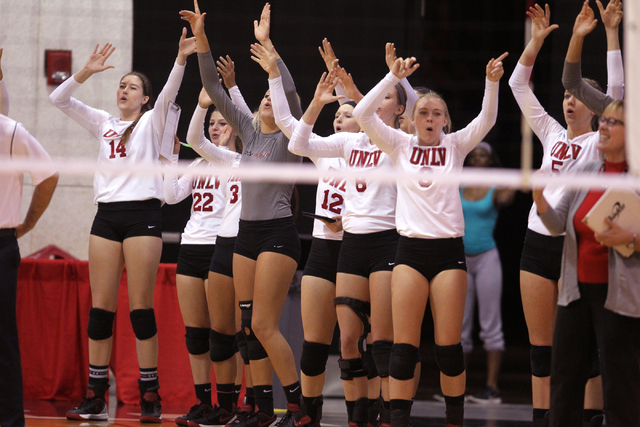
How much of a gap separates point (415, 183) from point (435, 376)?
4.24 metres

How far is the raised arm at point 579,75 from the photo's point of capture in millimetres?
Result: 3658

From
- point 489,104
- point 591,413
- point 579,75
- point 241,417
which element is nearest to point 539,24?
point 579,75

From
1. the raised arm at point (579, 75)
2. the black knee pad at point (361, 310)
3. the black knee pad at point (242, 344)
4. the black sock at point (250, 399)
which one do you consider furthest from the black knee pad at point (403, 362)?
the raised arm at point (579, 75)

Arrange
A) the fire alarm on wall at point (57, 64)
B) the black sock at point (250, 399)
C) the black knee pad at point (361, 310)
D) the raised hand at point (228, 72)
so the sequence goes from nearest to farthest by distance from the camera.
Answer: the black knee pad at point (361, 310) < the black sock at point (250, 399) < the raised hand at point (228, 72) < the fire alarm on wall at point (57, 64)

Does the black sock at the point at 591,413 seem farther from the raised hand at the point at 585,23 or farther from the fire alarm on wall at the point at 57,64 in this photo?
the fire alarm on wall at the point at 57,64

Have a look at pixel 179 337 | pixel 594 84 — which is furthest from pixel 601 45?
pixel 179 337

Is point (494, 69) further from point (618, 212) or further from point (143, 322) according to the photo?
point (143, 322)

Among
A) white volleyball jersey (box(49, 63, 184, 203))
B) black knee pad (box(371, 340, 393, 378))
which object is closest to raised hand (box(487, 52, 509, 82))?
black knee pad (box(371, 340, 393, 378))

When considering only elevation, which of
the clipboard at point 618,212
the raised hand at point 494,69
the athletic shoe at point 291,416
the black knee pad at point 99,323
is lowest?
the athletic shoe at point 291,416

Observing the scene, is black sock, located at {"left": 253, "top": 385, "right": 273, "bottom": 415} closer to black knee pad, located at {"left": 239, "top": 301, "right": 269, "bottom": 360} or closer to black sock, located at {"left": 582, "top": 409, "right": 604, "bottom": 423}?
black knee pad, located at {"left": 239, "top": 301, "right": 269, "bottom": 360}

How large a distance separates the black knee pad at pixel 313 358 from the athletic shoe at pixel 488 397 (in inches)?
91.1

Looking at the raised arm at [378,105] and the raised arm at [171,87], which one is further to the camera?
the raised arm at [171,87]

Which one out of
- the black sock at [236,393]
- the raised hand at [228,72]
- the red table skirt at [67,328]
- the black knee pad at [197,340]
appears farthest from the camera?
the red table skirt at [67,328]

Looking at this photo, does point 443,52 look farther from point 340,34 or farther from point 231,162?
point 231,162
